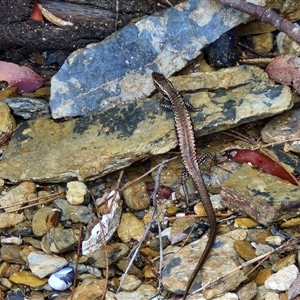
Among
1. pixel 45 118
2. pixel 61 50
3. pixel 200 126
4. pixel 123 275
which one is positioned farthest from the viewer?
pixel 61 50

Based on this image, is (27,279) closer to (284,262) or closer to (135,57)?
(284,262)

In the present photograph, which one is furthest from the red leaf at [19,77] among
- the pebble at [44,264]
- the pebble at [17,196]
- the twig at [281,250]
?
the twig at [281,250]

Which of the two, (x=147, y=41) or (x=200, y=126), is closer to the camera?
(x=200, y=126)

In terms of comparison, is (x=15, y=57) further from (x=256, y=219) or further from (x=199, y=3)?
(x=256, y=219)

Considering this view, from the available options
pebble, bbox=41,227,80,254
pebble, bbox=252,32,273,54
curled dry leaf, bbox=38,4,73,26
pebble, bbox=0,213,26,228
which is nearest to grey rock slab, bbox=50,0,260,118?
curled dry leaf, bbox=38,4,73,26

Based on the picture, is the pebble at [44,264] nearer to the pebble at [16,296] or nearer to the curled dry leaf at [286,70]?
the pebble at [16,296]

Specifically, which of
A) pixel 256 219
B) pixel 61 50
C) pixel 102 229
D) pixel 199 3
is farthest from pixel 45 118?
pixel 256 219
